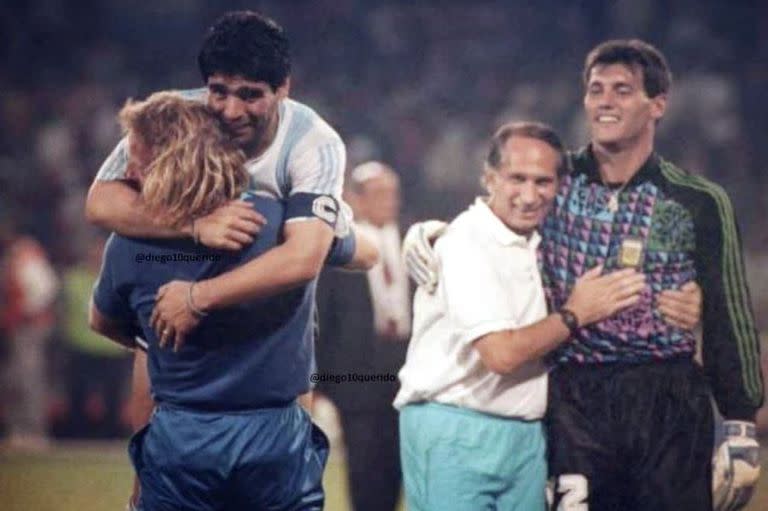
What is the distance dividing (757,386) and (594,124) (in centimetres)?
76

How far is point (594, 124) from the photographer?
3490 millimetres

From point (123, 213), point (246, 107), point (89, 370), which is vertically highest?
point (246, 107)

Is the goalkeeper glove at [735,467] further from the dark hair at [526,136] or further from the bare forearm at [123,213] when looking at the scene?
the bare forearm at [123,213]

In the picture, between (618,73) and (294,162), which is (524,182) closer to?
(618,73)

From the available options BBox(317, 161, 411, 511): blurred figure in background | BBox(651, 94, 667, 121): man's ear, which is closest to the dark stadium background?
BBox(317, 161, 411, 511): blurred figure in background

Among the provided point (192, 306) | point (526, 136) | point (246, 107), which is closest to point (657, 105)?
point (526, 136)

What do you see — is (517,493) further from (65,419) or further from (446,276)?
(65,419)

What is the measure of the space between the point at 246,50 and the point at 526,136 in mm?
711

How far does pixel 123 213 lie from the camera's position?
9.90 feet

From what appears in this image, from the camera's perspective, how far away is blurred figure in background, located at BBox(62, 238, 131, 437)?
7.81 meters

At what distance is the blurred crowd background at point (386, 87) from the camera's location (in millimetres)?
7199

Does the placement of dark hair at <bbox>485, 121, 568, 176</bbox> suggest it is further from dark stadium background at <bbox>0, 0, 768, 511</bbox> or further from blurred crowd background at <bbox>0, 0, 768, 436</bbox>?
blurred crowd background at <bbox>0, 0, 768, 436</bbox>

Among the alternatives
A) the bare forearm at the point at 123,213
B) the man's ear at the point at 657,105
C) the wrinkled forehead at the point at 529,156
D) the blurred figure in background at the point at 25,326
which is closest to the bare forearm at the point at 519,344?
the wrinkled forehead at the point at 529,156

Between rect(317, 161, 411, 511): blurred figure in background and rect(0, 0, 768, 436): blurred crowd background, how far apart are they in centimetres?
185
